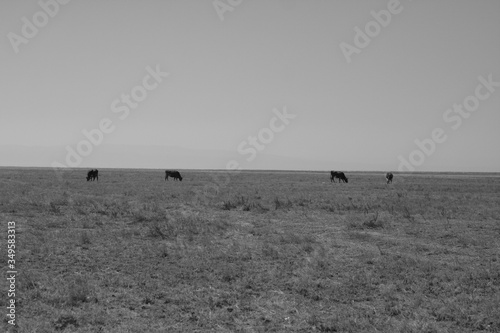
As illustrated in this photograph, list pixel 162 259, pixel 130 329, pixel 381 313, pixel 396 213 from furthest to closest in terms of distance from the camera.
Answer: pixel 396 213
pixel 162 259
pixel 381 313
pixel 130 329

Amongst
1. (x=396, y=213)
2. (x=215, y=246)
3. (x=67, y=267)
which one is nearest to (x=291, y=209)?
(x=396, y=213)

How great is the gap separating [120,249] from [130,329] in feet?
17.6

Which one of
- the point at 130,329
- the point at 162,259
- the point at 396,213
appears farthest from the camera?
the point at 396,213

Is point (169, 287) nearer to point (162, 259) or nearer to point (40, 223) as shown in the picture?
point (162, 259)

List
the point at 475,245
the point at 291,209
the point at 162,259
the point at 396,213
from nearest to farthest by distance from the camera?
the point at 162,259 < the point at 475,245 < the point at 396,213 < the point at 291,209

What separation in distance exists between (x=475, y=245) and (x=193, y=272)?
8.60m

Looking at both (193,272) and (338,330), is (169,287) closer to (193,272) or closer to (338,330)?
(193,272)

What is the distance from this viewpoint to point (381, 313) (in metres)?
6.87

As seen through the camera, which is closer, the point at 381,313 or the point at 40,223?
the point at 381,313

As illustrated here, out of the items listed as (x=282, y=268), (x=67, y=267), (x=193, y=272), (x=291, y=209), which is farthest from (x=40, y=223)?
(x=291, y=209)

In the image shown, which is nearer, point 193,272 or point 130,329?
point 130,329

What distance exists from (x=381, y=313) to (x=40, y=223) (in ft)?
40.9

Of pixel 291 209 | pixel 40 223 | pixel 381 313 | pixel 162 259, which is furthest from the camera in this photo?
pixel 291 209

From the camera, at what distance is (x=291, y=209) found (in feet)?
69.6
